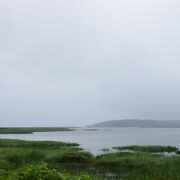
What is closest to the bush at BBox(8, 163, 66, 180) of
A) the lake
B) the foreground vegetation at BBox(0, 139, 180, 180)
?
the foreground vegetation at BBox(0, 139, 180, 180)

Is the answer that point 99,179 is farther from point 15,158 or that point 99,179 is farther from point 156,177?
point 15,158

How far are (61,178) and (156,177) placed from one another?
1759 cm

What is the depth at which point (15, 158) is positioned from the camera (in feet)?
112

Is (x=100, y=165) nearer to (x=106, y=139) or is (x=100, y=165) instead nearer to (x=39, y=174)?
(x=39, y=174)

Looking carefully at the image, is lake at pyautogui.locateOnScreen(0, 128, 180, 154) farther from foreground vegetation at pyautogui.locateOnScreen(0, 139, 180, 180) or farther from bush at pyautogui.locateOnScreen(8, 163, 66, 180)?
bush at pyautogui.locateOnScreen(8, 163, 66, 180)

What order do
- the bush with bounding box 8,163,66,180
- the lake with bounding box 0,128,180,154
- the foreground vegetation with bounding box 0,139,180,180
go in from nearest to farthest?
the bush with bounding box 8,163,66,180
the foreground vegetation with bounding box 0,139,180,180
the lake with bounding box 0,128,180,154

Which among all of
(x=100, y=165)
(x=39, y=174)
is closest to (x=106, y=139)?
(x=100, y=165)

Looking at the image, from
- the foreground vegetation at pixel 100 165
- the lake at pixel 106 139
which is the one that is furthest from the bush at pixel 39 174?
the lake at pixel 106 139

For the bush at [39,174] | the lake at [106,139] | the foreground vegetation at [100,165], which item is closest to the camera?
the bush at [39,174]

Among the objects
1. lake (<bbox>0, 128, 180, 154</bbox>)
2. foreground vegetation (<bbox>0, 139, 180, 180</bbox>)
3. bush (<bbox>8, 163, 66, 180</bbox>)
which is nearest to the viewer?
bush (<bbox>8, 163, 66, 180</bbox>)

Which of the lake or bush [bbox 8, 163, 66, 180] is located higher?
bush [bbox 8, 163, 66, 180]

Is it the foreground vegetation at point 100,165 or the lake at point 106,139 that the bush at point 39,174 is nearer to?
the foreground vegetation at point 100,165

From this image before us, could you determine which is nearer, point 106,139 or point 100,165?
point 100,165

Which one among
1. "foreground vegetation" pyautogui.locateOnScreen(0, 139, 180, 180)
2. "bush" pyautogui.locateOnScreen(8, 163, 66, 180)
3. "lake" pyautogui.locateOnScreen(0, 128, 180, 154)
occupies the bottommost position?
"lake" pyautogui.locateOnScreen(0, 128, 180, 154)
